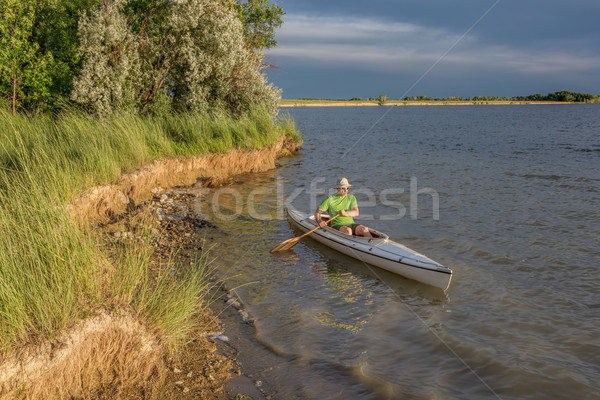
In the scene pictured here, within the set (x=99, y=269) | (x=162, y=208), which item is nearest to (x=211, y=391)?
(x=99, y=269)

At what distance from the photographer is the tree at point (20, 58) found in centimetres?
1572

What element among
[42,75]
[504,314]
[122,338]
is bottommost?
[504,314]

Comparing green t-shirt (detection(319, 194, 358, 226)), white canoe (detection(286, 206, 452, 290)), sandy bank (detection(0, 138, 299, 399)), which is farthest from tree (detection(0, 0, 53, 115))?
sandy bank (detection(0, 138, 299, 399))

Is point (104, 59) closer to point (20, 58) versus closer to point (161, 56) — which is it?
point (20, 58)

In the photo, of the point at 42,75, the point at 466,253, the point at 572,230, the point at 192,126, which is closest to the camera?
the point at 466,253

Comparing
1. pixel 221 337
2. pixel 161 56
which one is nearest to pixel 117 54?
pixel 161 56

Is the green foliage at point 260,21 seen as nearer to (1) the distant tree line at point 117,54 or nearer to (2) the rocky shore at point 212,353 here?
(1) the distant tree line at point 117,54

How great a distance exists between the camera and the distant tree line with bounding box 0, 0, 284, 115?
54.0 ft

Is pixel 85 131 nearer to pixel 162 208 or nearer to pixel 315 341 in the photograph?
pixel 162 208

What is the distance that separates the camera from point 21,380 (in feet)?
12.4

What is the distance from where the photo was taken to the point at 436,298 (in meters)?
8.43

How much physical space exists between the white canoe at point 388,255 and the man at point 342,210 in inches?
11.6

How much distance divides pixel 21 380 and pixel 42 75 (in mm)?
16030

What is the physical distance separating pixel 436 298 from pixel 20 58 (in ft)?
56.9
